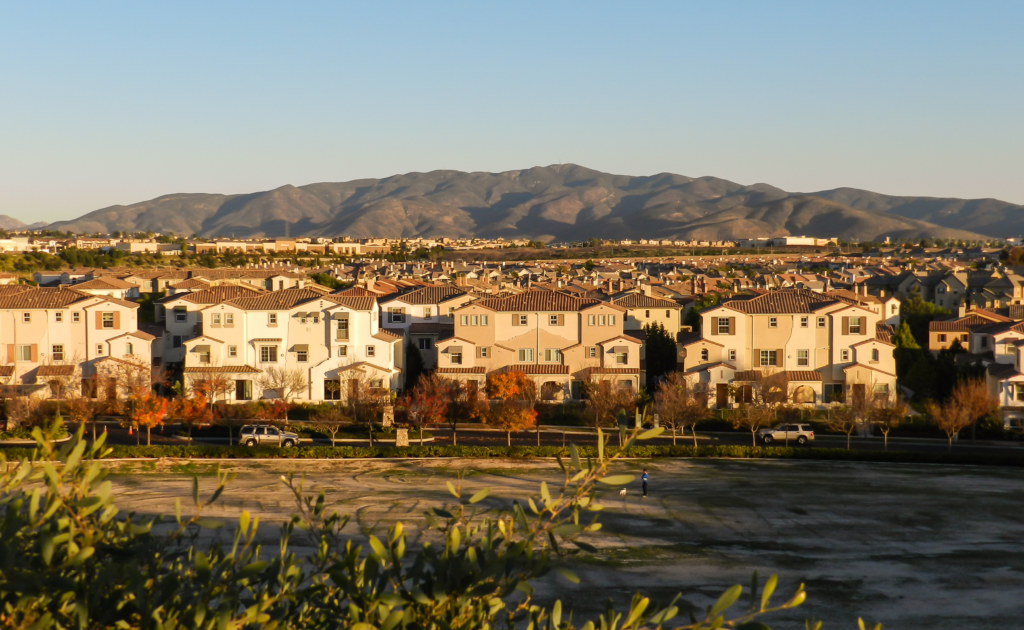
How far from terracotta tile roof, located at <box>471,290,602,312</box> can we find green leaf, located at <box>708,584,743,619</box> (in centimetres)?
4192

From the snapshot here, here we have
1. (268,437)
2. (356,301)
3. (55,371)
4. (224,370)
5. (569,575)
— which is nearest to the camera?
(569,575)

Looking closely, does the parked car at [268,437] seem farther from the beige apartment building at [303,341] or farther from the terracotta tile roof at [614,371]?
the terracotta tile roof at [614,371]

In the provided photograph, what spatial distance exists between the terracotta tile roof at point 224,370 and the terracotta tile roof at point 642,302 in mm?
23661

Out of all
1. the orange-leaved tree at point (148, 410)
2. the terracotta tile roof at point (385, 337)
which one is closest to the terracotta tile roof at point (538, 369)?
the terracotta tile roof at point (385, 337)

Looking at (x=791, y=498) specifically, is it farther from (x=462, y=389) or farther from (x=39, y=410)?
(x=39, y=410)

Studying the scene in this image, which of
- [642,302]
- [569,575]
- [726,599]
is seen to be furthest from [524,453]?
[726,599]

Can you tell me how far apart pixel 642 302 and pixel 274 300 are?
78.6ft

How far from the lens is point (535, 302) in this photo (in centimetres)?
4825

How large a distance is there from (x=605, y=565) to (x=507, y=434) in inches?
731

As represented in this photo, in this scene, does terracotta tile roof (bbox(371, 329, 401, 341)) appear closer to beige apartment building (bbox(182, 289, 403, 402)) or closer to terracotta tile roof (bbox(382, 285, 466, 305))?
beige apartment building (bbox(182, 289, 403, 402))

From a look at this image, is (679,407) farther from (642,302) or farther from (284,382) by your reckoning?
(642,302)

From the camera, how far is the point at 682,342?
50.4 meters

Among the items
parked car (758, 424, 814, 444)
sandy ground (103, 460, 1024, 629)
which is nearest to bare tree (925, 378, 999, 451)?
sandy ground (103, 460, 1024, 629)

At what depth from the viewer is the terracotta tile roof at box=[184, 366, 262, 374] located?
4516 centimetres
